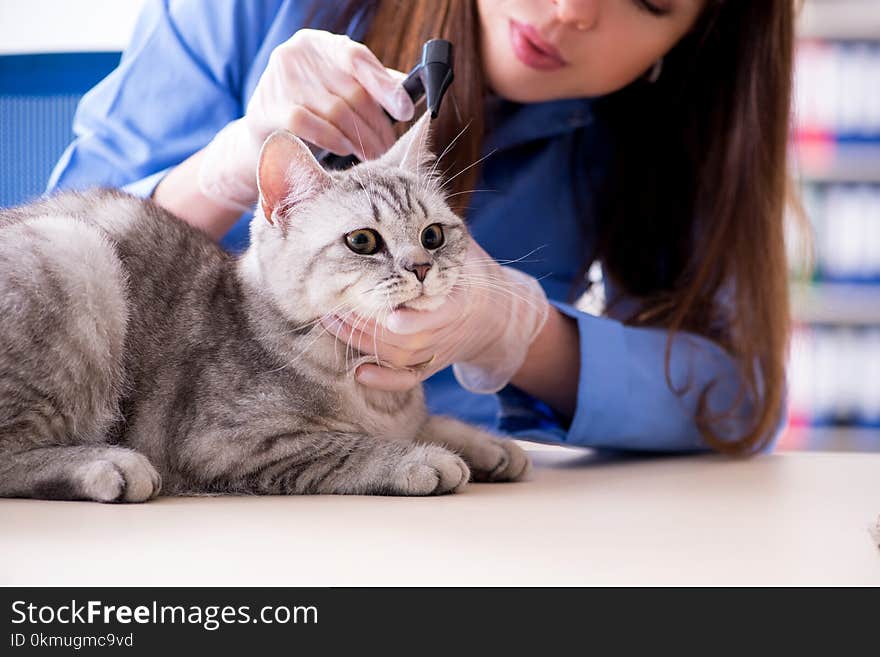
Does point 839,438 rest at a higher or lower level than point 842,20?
lower

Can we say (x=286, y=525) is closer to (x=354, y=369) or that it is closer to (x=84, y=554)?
(x=84, y=554)

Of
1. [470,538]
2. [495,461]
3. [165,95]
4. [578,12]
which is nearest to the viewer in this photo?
[470,538]

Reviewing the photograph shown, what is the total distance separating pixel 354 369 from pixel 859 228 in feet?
7.28

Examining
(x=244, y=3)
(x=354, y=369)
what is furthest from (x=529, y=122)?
(x=354, y=369)

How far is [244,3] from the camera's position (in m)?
1.69

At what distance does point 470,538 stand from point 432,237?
0.48m

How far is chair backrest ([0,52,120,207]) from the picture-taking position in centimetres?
177

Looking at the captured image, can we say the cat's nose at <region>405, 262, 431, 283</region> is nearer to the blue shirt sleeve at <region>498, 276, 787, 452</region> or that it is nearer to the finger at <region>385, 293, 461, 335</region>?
the finger at <region>385, 293, 461, 335</region>

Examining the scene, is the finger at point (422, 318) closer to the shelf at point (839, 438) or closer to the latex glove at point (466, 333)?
the latex glove at point (466, 333)

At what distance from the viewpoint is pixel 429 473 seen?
106 cm

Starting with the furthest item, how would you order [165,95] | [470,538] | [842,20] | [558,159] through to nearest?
1. [842,20]
2. [558,159]
3. [165,95]
4. [470,538]

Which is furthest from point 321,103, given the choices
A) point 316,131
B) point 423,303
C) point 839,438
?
point 839,438

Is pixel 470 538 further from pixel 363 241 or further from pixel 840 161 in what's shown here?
pixel 840 161
